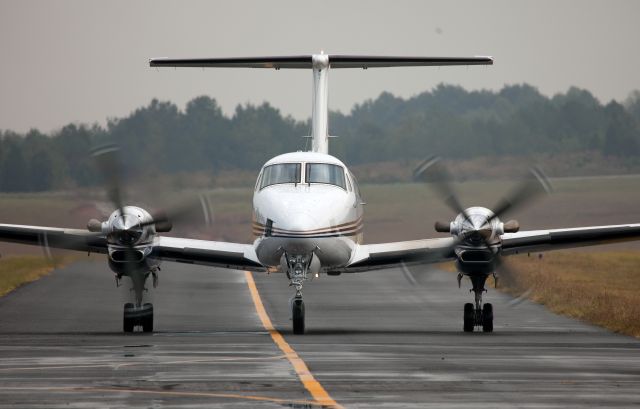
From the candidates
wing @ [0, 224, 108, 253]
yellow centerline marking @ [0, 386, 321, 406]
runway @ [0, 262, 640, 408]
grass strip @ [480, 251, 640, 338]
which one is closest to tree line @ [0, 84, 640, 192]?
grass strip @ [480, 251, 640, 338]

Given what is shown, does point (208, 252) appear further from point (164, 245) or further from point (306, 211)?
point (306, 211)

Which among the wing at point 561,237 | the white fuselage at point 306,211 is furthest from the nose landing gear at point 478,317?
the white fuselage at point 306,211

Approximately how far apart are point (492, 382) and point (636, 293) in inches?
851

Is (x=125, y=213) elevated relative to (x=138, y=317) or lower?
elevated

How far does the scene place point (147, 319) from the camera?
2506cm

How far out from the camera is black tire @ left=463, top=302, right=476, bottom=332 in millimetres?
25297

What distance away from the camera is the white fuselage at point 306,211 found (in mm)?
23969

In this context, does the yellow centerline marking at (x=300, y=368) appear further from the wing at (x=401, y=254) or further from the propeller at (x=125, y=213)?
the propeller at (x=125, y=213)

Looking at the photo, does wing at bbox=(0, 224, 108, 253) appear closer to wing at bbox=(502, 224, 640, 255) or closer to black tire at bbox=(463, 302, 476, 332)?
black tire at bbox=(463, 302, 476, 332)

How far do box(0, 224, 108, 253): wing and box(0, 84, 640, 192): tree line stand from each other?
20.3 metres

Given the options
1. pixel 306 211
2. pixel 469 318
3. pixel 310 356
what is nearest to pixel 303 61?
pixel 306 211

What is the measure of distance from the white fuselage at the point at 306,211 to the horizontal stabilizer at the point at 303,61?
4370mm

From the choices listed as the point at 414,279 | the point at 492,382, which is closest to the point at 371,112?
the point at 414,279

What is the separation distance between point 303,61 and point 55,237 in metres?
7.41
